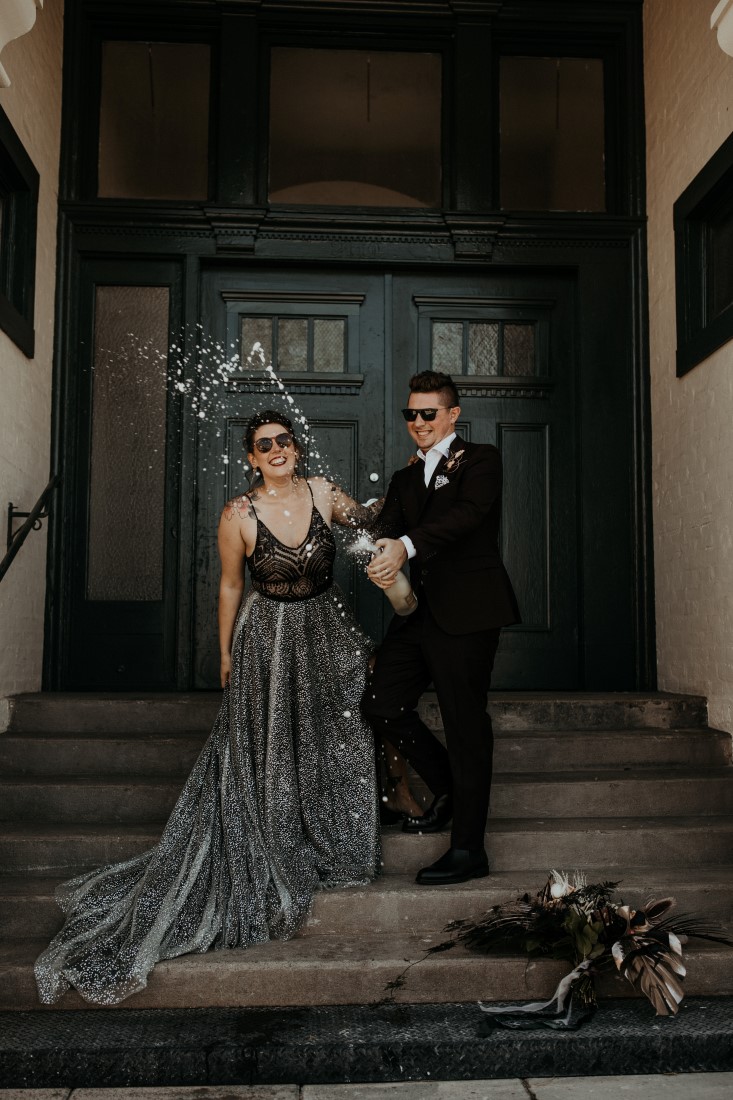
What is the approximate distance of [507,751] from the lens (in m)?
5.27

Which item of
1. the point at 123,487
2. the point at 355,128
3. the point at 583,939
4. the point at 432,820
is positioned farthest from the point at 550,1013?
the point at 355,128

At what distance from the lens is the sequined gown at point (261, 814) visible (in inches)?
157

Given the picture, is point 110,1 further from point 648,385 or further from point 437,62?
point 648,385

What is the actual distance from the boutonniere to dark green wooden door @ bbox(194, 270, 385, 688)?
192 cm

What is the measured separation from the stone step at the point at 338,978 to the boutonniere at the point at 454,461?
190cm

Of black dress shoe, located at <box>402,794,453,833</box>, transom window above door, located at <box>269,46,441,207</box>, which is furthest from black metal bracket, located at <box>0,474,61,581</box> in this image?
transom window above door, located at <box>269,46,441,207</box>

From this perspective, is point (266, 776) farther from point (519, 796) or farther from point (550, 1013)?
point (550, 1013)

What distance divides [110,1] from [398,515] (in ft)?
12.9

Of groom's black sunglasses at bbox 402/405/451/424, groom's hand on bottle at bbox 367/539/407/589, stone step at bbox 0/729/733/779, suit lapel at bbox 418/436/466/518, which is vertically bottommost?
stone step at bbox 0/729/733/779

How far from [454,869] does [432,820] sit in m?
0.38

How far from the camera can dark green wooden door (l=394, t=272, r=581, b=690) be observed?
6516 mm

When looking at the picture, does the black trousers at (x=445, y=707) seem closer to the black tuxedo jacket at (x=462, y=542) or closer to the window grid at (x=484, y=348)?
the black tuxedo jacket at (x=462, y=542)

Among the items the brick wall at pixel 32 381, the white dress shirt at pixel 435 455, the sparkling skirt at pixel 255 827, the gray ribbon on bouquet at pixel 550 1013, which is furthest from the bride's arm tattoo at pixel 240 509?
the gray ribbon on bouquet at pixel 550 1013

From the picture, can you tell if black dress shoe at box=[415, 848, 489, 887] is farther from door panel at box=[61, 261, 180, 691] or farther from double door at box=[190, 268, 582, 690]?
door panel at box=[61, 261, 180, 691]
